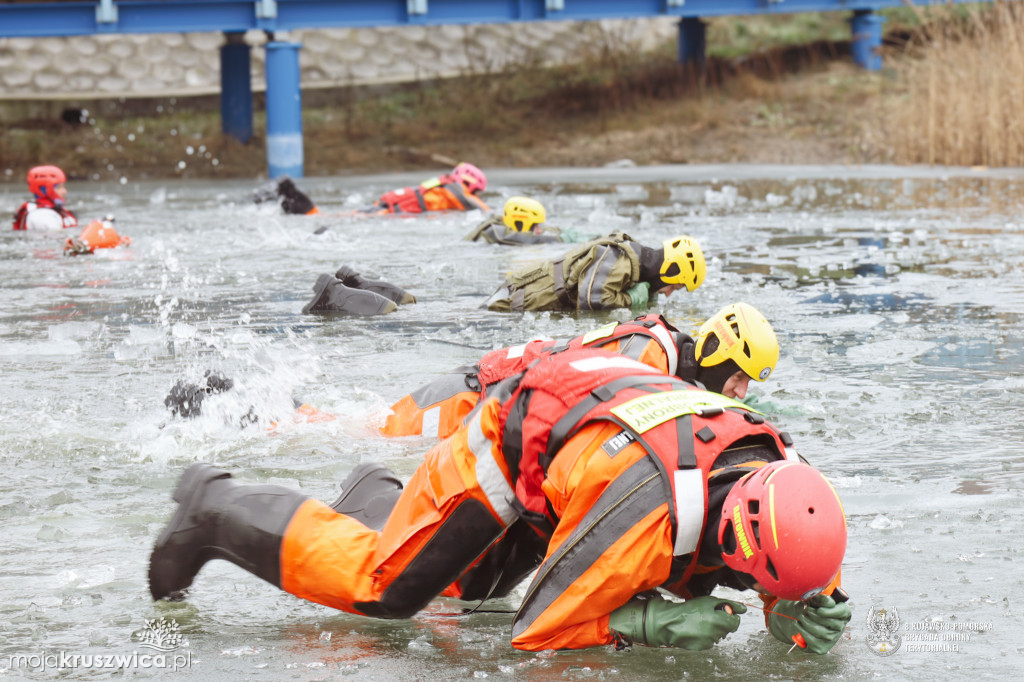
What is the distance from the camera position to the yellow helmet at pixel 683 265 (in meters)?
7.26

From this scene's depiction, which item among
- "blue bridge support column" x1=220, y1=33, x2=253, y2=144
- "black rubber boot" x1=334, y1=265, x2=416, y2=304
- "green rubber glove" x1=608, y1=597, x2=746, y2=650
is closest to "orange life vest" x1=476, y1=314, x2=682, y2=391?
"green rubber glove" x1=608, y1=597, x2=746, y2=650

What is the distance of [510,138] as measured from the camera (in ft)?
81.3

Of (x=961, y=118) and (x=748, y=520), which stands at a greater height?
(x=961, y=118)

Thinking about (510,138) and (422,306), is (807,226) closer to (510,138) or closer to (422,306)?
(422,306)

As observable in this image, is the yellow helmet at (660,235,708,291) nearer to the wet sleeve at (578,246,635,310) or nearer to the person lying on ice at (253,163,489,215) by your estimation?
the wet sleeve at (578,246,635,310)

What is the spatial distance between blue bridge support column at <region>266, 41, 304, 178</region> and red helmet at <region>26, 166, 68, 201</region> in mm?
8262

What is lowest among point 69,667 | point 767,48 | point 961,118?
point 69,667

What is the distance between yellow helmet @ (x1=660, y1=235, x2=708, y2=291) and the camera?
726 cm

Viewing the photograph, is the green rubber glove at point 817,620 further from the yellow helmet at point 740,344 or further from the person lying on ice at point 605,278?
the person lying on ice at point 605,278

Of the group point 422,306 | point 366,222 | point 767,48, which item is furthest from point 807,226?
point 767,48

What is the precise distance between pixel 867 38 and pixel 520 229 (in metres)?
17.2

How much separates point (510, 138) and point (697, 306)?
56.8ft

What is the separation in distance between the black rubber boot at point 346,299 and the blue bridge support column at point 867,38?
1924cm

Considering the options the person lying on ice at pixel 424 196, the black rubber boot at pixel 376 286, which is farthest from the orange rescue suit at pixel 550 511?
the person lying on ice at pixel 424 196
